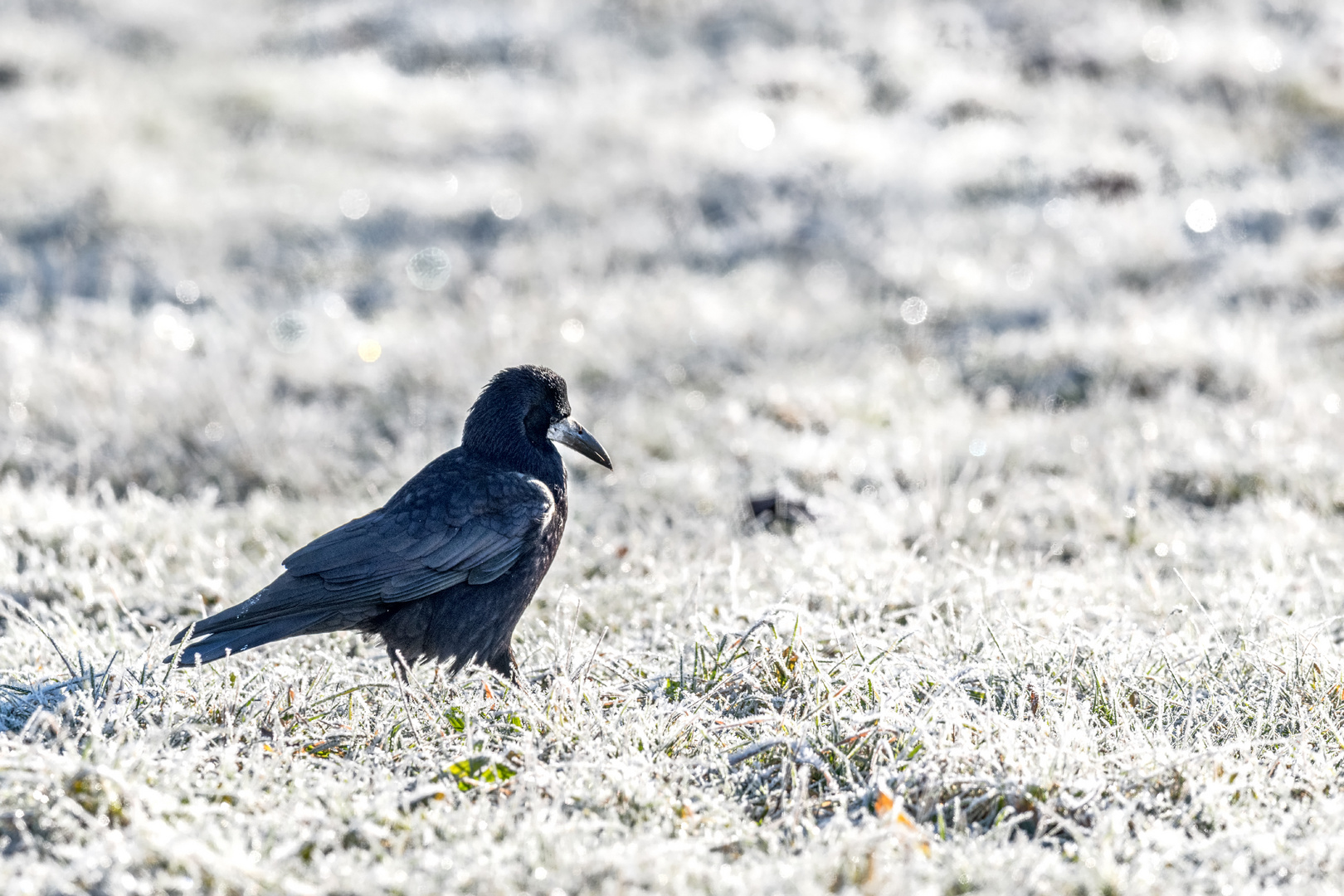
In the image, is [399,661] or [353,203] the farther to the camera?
[353,203]

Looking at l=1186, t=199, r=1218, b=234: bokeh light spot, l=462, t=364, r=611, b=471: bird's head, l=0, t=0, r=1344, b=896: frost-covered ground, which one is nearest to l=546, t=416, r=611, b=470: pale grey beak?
l=462, t=364, r=611, b=471: bird's head

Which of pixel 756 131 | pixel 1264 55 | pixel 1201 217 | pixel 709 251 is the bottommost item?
pixel 709 251

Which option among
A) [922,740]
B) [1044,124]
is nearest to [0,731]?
[922,740]

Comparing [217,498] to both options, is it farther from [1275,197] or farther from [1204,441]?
[1275,197]

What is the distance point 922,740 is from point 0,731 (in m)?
2.44

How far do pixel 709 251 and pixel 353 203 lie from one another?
3926 millimetres

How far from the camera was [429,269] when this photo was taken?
10.5m

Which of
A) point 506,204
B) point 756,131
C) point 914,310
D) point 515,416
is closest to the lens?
point 515,416

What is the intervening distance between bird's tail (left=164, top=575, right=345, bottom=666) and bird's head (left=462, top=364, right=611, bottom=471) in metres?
0.89

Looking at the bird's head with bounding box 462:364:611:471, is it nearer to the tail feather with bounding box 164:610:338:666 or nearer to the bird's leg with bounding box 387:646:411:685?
the bird's leg with bounding box 387:646:411:685

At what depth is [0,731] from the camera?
3.18 metres

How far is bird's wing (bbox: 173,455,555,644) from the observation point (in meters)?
3.79

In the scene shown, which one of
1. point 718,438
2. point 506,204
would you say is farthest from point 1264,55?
point 718,438

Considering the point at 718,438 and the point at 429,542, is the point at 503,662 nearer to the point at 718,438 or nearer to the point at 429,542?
the point at 429,542
